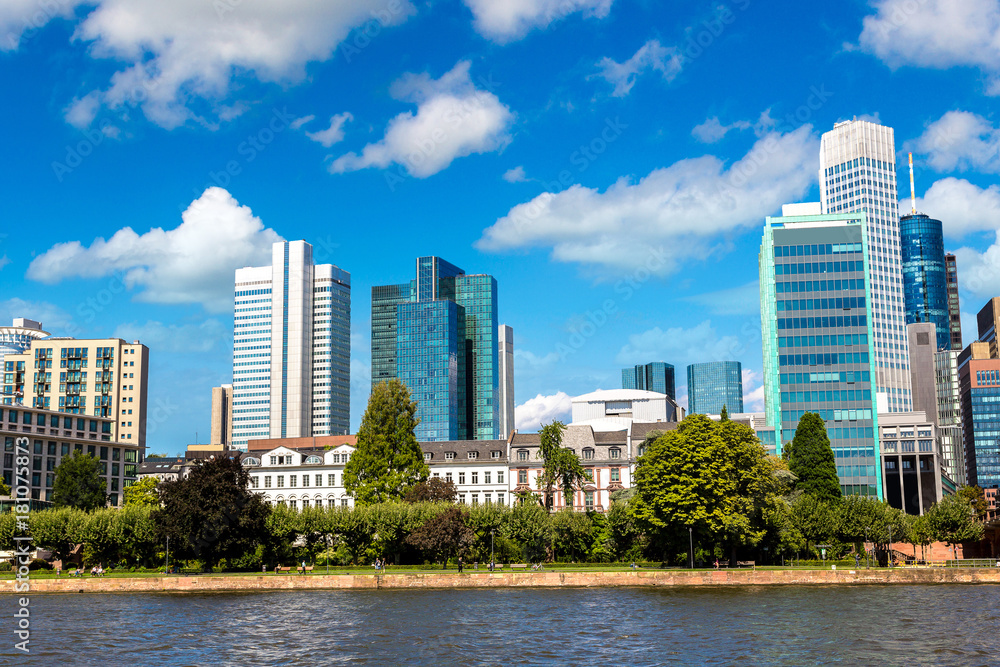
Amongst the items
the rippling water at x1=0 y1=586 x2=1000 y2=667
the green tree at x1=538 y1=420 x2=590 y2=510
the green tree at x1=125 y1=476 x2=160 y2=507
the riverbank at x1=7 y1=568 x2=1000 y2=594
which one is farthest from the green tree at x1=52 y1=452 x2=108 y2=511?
the green tree at x1=538 y1=420 x2=590 y2=510

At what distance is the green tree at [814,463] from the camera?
347ft

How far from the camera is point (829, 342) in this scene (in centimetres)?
13812

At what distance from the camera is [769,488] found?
87.7 meters

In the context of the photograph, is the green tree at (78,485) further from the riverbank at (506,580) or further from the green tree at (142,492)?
the riverbank at (506,580)

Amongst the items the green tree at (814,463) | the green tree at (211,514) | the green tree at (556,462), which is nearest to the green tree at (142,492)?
the green tree at (211,514)

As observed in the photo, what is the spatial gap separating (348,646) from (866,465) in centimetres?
10886

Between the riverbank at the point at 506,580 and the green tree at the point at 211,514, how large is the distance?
5.30 m

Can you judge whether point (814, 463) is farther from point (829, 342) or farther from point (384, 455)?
point (384, 455)

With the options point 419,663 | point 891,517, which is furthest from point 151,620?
point 891,517

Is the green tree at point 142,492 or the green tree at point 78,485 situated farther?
the green tree at point 142,492

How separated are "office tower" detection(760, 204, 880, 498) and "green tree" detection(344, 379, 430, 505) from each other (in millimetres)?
60152

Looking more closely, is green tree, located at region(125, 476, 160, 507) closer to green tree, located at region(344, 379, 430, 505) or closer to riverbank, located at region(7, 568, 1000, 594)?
green tree, located at region(344, 379, 430, 505)

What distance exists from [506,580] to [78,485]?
74675mm

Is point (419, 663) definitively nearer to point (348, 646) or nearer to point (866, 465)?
point (348, 646)
